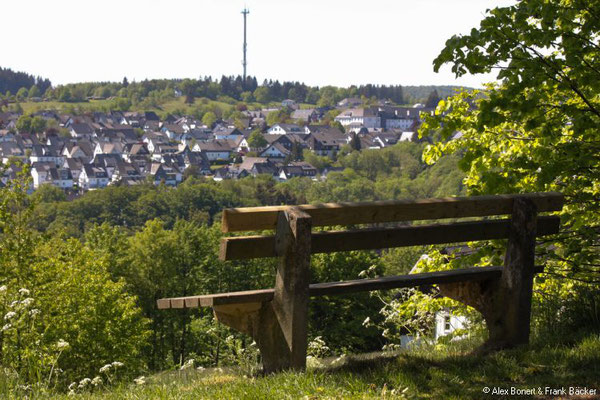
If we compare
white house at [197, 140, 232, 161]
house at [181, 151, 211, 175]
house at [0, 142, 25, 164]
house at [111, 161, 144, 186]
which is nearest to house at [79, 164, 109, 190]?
house at [111, 161, 144, 186]

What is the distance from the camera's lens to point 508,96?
5734 mm

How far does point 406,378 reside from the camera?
4.32m

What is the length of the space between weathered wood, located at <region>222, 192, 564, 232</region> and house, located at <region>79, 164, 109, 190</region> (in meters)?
163

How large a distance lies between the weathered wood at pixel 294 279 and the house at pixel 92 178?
6426 inches

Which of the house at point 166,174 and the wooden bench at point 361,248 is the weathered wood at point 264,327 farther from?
the house at point 166,174

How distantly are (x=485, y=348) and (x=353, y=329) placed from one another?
90.8ft

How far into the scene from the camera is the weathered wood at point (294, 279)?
439 cm

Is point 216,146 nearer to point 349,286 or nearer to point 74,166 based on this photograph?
point 74,166

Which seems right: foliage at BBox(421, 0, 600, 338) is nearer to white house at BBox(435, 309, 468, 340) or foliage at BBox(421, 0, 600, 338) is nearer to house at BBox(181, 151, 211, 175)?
white house at BBox(435, 309, 468, 340)

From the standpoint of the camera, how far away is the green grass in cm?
407

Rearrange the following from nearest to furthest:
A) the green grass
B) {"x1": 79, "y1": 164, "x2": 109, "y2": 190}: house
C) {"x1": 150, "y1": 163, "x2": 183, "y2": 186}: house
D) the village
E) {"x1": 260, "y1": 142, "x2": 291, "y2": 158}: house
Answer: the green grass → the village → {"x1": 150, "y1": 163, "x2": 183, "y2": 186}: house → {"x1": 79, "y1": 164, "x2": 109, "y2": 190}: house → {"x1": 260, "y1": 142, "x2": 291, "y2": 158}: house

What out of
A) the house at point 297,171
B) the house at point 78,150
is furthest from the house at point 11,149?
the house at point 297,171

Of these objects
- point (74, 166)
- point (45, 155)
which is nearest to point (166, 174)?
point (74, 166)

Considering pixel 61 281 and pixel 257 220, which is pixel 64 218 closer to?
pixel 61 281
